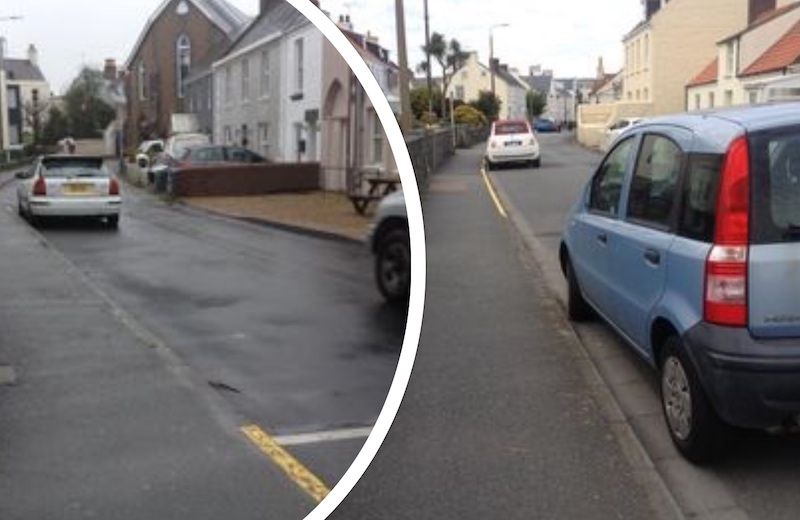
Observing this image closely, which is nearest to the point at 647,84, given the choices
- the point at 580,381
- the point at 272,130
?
the point at 580,381

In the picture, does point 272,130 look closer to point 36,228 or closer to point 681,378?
point 36,228

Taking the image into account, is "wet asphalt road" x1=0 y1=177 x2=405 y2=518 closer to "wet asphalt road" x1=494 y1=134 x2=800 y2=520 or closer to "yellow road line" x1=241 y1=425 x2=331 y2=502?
"yellow road line" x1=241 y1=425 x2=331 y2=502

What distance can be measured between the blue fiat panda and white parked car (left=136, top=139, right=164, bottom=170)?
3812 millimetres

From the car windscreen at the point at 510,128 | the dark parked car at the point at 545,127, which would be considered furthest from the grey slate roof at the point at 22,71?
the dark parked car at the point at 545,127

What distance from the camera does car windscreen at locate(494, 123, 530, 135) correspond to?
31.7 metres

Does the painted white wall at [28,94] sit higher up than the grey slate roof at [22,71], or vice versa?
the grey slate roof at [22,71]

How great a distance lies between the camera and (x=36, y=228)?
156 centimetres

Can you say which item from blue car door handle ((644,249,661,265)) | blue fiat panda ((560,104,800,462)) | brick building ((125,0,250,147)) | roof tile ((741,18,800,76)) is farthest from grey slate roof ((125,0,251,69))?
roof tile ((741,18,800,76))

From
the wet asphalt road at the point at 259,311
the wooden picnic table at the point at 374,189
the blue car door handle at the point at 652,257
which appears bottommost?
the blue car door handle at the point at 652,257

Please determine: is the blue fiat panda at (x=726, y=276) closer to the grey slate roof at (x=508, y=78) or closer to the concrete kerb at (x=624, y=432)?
the concrete kerb at (x=624, y=432)

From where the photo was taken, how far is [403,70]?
1.93 m

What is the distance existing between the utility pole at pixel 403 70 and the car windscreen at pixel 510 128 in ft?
97.7

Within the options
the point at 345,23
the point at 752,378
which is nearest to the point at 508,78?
the point at 752,378

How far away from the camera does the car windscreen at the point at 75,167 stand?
1569mm
